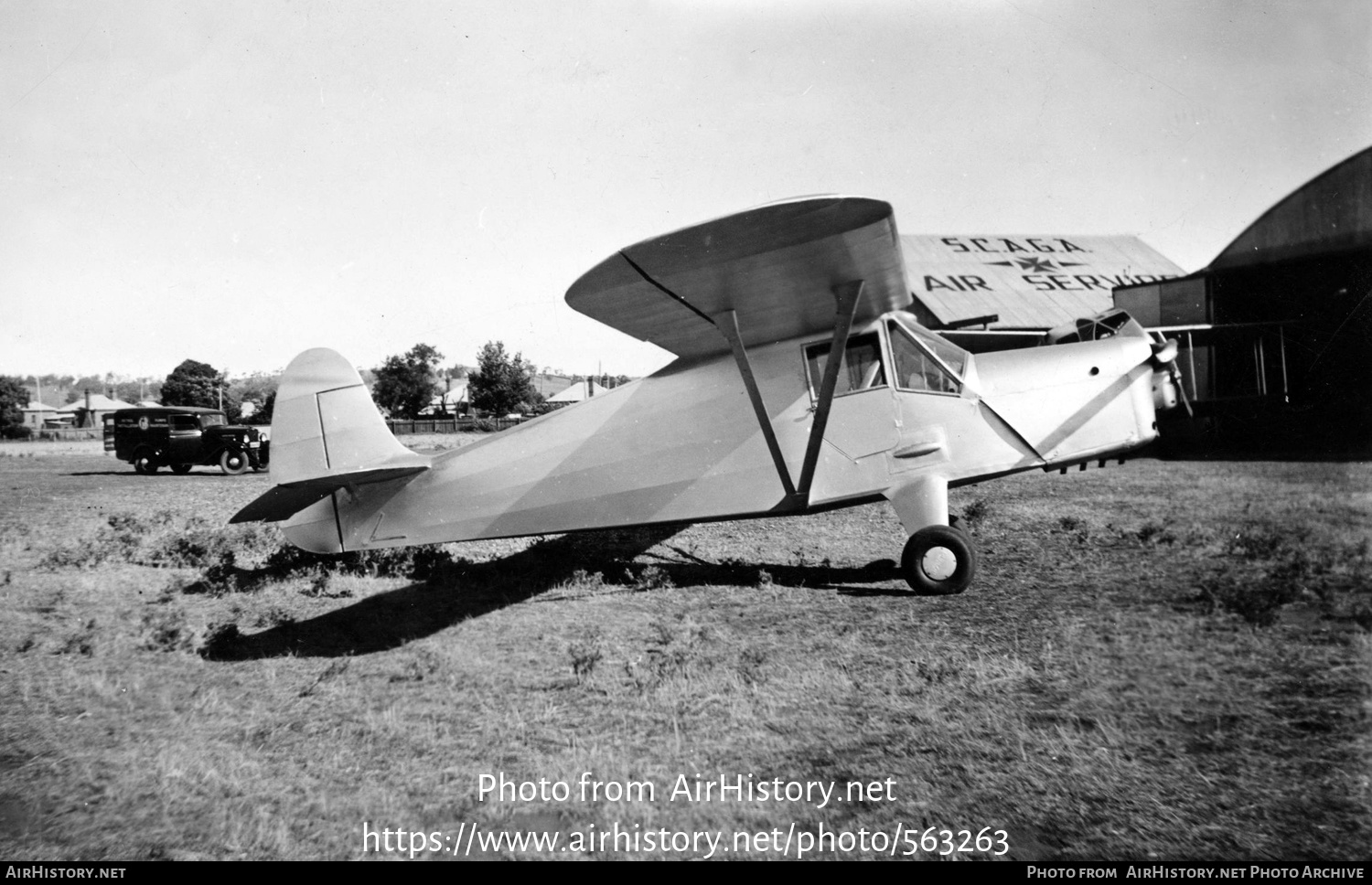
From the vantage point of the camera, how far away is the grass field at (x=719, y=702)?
235 centimetres

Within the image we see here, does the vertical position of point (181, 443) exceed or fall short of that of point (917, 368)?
it exceeds it

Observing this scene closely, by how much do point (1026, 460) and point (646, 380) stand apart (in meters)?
3.12

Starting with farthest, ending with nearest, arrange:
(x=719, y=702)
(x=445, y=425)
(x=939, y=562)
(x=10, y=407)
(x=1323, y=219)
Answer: (x=10, y=407) → (x=445, y=425) → (x=1323, y=219) → (x=939, y=562) → (x=719, y=702)

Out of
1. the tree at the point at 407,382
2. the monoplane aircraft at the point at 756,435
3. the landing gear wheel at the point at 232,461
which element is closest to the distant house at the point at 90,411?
the tree at the point at 407,382

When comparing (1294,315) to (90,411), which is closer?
(1294,315)

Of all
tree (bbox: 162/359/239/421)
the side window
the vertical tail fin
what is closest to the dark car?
the vertical tail fin

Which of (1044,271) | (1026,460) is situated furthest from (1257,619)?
(1044,271)

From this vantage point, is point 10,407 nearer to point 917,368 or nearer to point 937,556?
point 917,368

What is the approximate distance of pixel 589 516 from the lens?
560 centimetres

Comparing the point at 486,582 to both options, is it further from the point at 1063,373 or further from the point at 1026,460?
the point at 1063,373

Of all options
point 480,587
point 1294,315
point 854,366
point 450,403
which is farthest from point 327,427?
point 450,403

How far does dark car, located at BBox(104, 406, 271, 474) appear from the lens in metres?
→ 20.3

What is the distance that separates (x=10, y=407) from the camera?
48.2 meters

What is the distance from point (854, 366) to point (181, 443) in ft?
71.3
